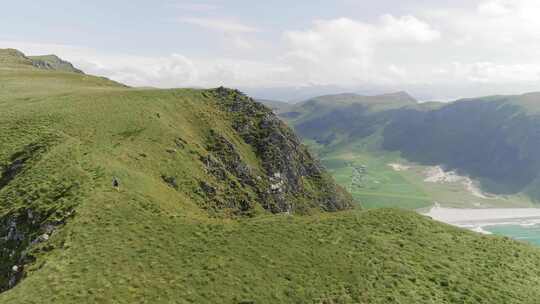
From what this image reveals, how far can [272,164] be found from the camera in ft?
355

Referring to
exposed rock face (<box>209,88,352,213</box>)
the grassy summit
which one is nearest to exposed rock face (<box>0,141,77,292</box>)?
the grassy summit

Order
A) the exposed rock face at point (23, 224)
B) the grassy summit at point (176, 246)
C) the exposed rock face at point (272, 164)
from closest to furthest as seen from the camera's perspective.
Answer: the grassy summit at point (176, 246)
the exposed rock face at point (23, 224)
the exposed rock face at point (272, 164)

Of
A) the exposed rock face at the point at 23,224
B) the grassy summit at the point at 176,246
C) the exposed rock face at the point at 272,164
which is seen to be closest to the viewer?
the grassy summit at the point at 176,246

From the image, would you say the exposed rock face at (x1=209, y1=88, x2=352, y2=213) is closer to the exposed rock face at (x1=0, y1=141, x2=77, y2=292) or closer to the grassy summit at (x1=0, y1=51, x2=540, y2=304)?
the grassy summit at (x1=0, y1=51, x2=540, y2=304)

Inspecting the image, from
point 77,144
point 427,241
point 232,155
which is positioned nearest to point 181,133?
point 232,155

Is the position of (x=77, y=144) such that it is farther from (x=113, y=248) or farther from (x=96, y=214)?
(x=113, y=248)

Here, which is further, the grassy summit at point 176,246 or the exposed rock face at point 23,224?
the exposed rock face at point 23,224

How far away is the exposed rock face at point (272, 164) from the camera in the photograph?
94.8m

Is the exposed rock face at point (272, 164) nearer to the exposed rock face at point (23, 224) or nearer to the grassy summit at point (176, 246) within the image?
the grassy summit at point (176, 246)

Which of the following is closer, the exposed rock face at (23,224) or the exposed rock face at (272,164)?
the exposed rock face at (23,224)

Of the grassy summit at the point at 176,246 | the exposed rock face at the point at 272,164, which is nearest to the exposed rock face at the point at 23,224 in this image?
the grassy summit at the point at 176,246

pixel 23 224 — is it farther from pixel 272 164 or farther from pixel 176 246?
pixel 272 164

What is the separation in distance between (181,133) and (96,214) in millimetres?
46697

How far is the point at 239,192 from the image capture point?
86750 mm
